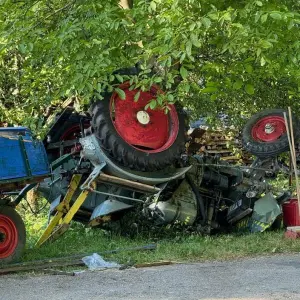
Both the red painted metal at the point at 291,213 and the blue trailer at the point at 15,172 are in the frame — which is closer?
the blue trailer at the point at 15,172

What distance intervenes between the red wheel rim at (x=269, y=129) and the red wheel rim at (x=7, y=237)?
15.0ft

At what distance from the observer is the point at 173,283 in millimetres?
6418

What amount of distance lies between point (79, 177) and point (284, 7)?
149 inches

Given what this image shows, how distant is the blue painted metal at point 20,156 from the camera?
7602 millimetres

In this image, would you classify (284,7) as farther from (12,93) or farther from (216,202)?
(12,93)

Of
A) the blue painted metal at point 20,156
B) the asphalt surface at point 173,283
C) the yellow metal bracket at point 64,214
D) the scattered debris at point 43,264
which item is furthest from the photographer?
the yellow metal bracket at point 64,214

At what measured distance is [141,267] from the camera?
24.3 feet

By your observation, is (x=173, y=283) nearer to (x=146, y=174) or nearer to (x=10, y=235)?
(x=10, y=235)

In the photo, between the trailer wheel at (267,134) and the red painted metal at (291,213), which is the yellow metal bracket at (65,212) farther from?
the red painted metal at (291,213)

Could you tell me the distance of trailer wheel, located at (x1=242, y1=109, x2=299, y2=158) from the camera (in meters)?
10.1

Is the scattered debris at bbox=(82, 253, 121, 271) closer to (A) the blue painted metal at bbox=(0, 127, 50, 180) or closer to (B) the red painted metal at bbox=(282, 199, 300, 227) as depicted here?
(A) the blue painted metal at bbox=(0, 127, 50, 180)

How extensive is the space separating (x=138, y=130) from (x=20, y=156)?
6.58ft

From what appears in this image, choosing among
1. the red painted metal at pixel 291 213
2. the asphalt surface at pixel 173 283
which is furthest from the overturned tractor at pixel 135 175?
the asphalt surface at pixel 173 283

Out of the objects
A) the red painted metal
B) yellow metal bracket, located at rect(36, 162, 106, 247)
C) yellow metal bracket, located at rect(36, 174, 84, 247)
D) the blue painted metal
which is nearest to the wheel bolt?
the red painted metal
